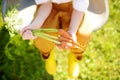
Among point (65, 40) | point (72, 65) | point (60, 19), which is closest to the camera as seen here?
point (65, 40)

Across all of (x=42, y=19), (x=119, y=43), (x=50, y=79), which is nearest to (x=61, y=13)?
(x=42, y=19)

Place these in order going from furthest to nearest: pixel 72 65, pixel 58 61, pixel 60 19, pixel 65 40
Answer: pixel 58 61, pixel 72 65, pixel 60 19, pixel 65 40

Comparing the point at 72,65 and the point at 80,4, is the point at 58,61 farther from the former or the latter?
the point at 80,4

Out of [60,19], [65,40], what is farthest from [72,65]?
[65,40]

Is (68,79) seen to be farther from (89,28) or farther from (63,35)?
(63,35)

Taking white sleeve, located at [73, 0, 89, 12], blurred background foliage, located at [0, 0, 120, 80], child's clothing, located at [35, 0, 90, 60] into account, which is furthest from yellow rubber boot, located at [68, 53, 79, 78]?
white sleeve, located at [73, 0, 89, 12]

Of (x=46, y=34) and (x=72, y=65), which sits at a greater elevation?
(x=46, y=34)

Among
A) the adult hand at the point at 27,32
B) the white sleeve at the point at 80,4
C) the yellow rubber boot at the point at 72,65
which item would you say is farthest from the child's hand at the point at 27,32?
the yellow rubber boot at the point at 72,65

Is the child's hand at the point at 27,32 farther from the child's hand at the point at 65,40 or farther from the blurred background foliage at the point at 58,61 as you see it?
the blurred background foliage at the point at 58,61

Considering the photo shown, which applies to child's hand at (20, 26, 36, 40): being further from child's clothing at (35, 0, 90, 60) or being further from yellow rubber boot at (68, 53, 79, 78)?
yellow rubber boot at (68, 53, 79, 78)
